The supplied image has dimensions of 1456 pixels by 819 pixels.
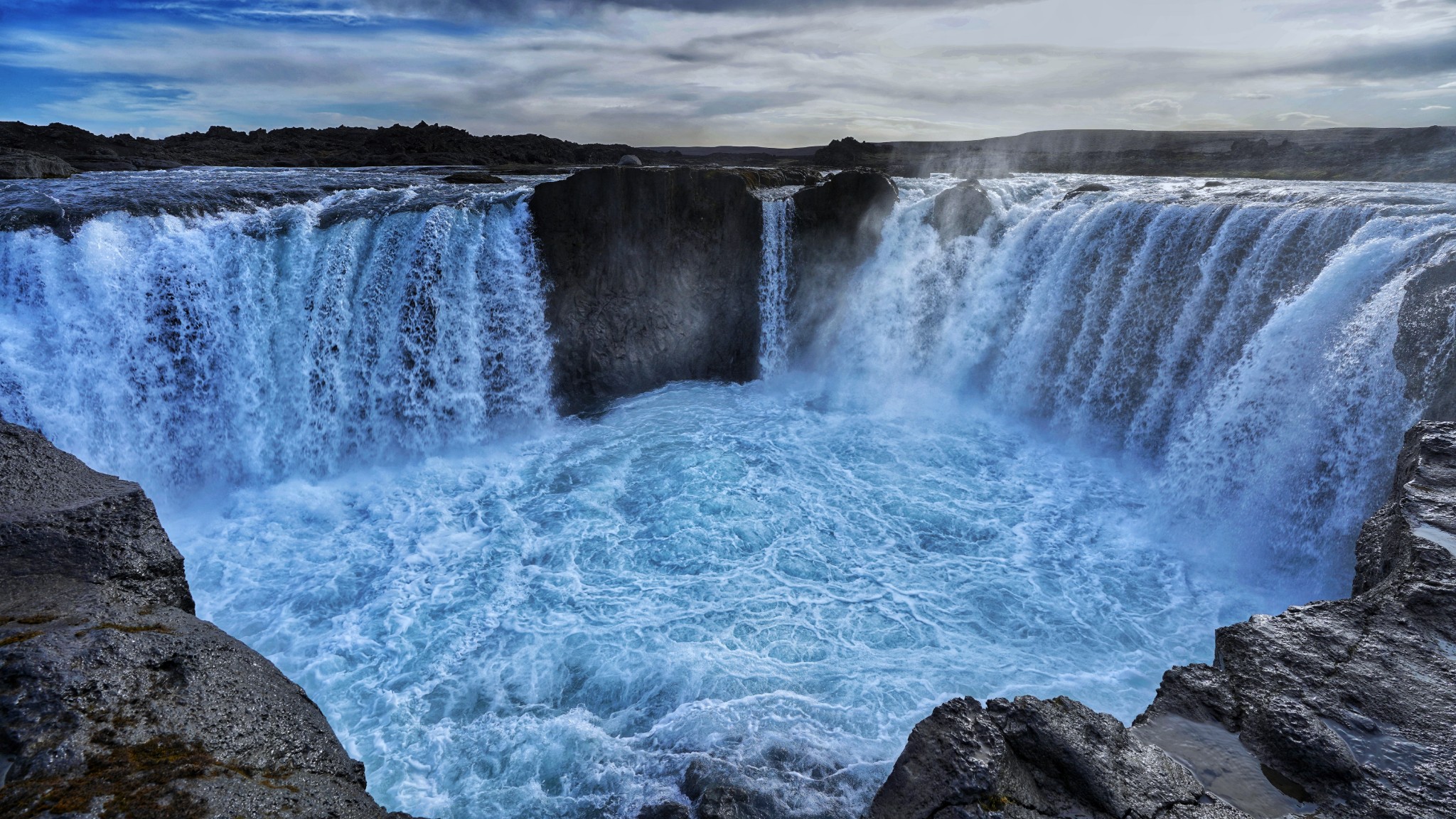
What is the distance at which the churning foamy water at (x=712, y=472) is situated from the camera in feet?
21.4

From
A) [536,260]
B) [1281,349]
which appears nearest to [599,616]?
[536,260]

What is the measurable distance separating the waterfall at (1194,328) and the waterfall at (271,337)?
7560mm

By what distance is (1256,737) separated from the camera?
13.5 feet

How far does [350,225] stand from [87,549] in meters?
8.60

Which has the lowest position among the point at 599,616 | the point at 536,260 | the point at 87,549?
the point at 599,616

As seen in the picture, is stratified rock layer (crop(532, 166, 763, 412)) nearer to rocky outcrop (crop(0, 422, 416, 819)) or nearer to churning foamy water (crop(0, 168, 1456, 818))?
churning foamy water (crop(0, 168, 1456, 818))

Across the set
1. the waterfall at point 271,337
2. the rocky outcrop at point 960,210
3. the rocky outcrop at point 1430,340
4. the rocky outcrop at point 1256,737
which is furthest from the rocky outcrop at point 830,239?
the rocky outcrop at point 1256,737

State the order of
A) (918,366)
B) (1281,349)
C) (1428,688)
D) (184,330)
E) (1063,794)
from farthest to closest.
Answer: (918,366), (184,330), (1281,349), (1428,688), (1063,794)

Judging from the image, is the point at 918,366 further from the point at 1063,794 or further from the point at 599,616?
the point at 1063,794

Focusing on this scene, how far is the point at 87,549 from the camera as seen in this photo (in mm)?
4844

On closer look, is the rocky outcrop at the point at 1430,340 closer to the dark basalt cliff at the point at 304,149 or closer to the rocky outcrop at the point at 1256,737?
the rocky outcrop at the point at 1256,737

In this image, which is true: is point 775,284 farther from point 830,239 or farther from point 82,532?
point 82,532

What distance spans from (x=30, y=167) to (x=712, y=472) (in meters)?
16.2

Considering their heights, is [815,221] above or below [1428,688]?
above
